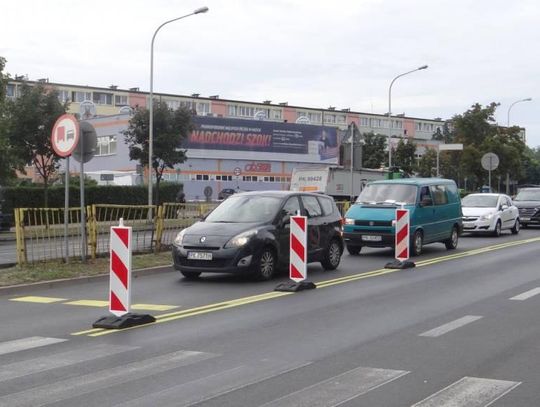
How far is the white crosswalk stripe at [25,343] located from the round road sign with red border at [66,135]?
6.16 meters

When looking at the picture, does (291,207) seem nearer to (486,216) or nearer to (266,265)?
(266,265)

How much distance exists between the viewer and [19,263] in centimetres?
1414

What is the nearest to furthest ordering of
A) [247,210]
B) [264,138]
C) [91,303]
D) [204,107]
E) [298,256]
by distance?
[91,303] → [298,256] → [247,210] → [264,138] → [204,107]

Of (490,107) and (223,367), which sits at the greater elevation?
(490,107)

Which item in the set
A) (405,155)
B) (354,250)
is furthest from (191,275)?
(405,155)

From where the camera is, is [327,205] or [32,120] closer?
[327,205]

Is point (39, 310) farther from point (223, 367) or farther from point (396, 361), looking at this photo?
point (396, 361)

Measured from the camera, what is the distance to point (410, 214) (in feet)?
60.5

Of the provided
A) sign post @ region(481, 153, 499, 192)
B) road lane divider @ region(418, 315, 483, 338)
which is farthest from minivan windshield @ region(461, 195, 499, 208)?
road lane divider @ region(418, 315, 483, 338)

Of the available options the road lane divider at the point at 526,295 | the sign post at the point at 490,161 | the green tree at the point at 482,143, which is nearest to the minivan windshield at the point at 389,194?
the road lane divider at the point at 526,295

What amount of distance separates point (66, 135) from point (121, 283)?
5.60 metres

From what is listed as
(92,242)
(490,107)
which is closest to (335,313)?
(92,242)

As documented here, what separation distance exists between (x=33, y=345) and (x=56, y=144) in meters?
7.10

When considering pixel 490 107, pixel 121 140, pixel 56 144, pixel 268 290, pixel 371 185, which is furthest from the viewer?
pixel 121 140
